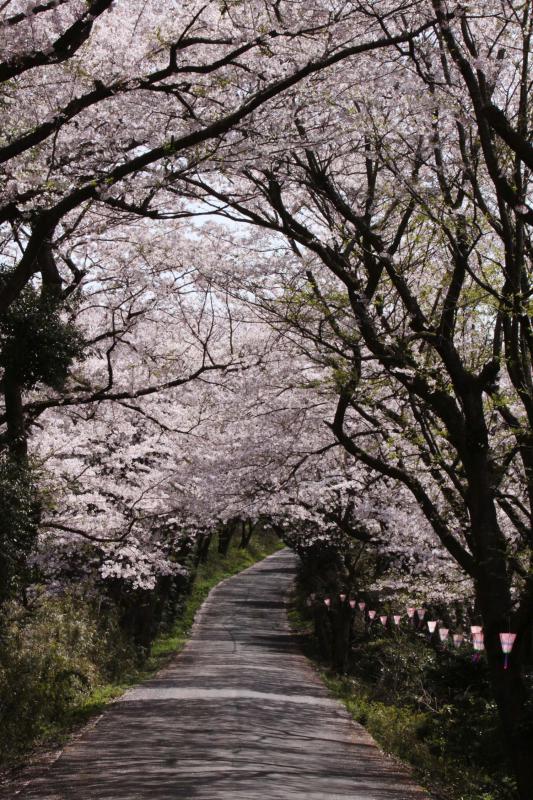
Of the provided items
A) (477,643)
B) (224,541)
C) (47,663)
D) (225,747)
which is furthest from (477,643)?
(224,541)

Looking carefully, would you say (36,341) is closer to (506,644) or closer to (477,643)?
(506,644)

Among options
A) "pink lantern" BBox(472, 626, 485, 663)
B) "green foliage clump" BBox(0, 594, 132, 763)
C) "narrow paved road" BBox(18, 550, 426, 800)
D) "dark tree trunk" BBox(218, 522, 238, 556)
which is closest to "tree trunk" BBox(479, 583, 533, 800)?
"narrow paved road" BBox(18, 550, 426, 800)

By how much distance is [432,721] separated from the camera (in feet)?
44.2

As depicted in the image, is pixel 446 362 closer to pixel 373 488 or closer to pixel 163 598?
pixel 373 488

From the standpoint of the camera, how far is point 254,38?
6.48 meters

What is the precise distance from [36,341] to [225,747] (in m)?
6.15

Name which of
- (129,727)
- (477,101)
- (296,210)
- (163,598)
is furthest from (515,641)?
(163,598)

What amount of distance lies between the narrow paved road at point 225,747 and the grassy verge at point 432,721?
1.39 feet

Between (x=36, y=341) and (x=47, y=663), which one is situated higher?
(x=36, y=341)

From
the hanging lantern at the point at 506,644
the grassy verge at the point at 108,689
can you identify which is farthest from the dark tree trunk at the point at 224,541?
the hanging lantern at the point at 506,644

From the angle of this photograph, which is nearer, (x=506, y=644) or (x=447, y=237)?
(x=506, y=644)

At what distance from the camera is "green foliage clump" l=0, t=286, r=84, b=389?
30.1 ft

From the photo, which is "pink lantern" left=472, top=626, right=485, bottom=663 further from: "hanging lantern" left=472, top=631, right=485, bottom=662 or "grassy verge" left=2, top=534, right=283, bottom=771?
"grassy verge" left=2, top=534, right=283, bottom=771

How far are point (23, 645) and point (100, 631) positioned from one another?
6.50 m
